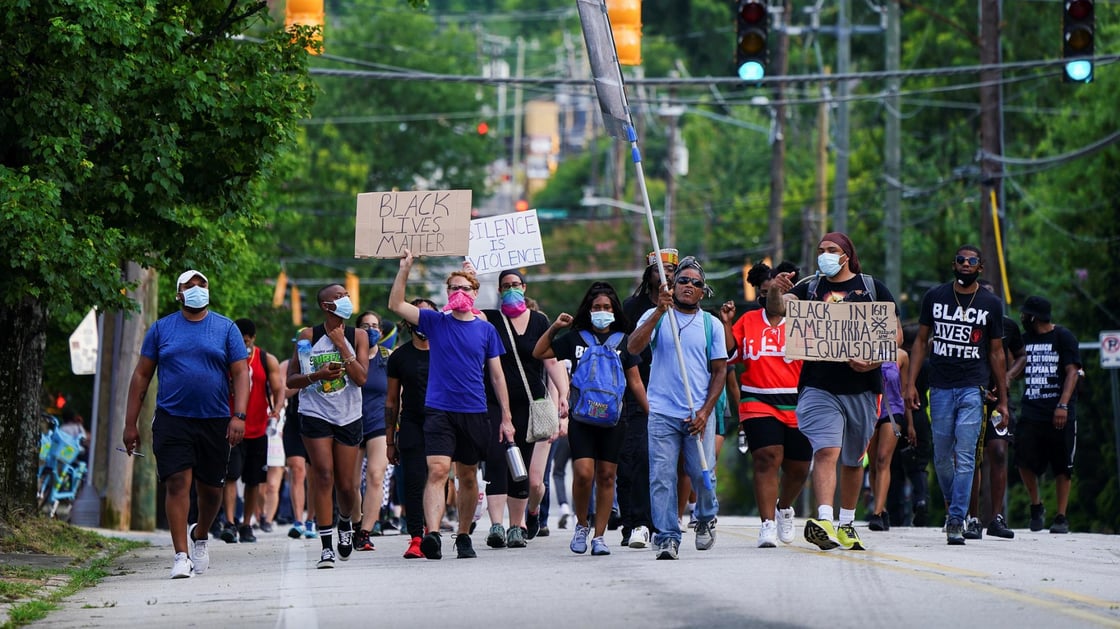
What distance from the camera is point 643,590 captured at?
35.5 feet

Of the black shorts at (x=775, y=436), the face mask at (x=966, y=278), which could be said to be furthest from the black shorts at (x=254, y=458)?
the face mask at (x=966, y=278)

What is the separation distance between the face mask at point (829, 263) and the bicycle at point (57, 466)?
1677 centimetres

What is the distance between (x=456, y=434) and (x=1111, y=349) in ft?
47.6

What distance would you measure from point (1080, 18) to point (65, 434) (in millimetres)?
16475

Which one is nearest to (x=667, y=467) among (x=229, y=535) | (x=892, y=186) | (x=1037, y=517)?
(x=1037, y=517)

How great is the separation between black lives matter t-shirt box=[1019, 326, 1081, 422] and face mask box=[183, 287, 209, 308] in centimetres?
809

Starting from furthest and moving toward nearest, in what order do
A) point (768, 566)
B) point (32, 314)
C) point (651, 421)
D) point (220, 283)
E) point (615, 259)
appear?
point (615, 259)
point (220, 283)
point (32, 314)
point (651, 421)
point (768, 566)

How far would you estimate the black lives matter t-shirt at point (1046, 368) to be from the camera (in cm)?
1806

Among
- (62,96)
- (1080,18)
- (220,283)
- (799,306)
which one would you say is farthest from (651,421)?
(220,283)

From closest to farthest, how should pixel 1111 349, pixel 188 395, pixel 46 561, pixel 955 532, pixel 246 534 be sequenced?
pixel 188 395 → pixel 955 532 → pixel 46 561 → pixel 246 534 → pixel 1111 349

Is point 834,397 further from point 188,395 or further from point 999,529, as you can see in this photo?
point 188,395

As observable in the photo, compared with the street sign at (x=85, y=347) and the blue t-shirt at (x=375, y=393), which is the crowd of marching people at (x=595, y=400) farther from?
the street sign at (x=85, y=347)

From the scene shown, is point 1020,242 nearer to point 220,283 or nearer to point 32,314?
point 220,283

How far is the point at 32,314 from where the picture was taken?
16859mm
